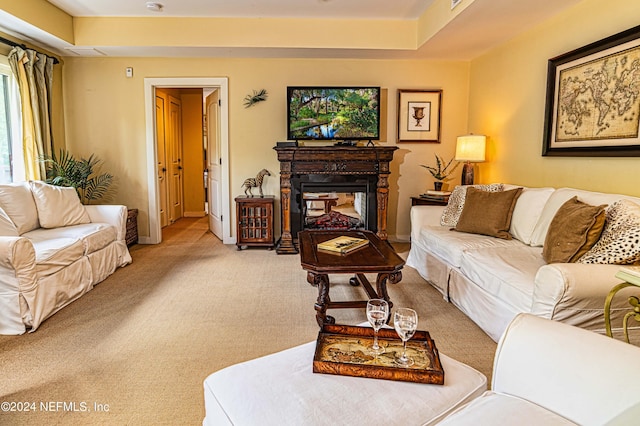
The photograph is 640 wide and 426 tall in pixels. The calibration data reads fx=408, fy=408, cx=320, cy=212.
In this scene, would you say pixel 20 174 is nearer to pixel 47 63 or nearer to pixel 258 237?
pixel 47 63

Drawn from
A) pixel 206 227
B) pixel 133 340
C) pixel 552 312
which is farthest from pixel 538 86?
pixel 206 227

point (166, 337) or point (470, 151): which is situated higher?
point (470, 151)

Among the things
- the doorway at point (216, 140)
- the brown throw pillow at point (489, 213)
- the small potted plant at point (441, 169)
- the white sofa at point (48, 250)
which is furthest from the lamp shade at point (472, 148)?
the white sofa at point (48, 250)

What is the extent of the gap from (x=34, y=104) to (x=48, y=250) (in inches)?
86.1

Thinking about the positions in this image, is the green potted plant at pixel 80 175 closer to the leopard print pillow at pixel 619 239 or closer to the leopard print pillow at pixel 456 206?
the leopard print pillow at pixel 456 206

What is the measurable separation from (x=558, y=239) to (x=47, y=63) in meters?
5.27

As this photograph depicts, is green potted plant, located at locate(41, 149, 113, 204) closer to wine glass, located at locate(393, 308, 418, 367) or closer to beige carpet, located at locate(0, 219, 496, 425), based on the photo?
beige carpet, located at locate(0, 219, 496, 425)

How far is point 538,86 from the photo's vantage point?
3.79 meters

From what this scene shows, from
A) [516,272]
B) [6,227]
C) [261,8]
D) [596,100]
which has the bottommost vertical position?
[516,272]

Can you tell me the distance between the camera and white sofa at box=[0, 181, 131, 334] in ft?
8.66

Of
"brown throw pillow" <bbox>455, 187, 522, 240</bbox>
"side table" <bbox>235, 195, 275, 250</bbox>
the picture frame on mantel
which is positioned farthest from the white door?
"brown throw pillow" <bbox>455, 187, 522, 240</bbox>

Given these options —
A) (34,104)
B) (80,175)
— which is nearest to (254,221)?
(80,175)

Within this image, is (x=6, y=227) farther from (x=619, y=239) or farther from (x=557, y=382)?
(x=619, y=239)

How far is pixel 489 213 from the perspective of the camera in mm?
3449
